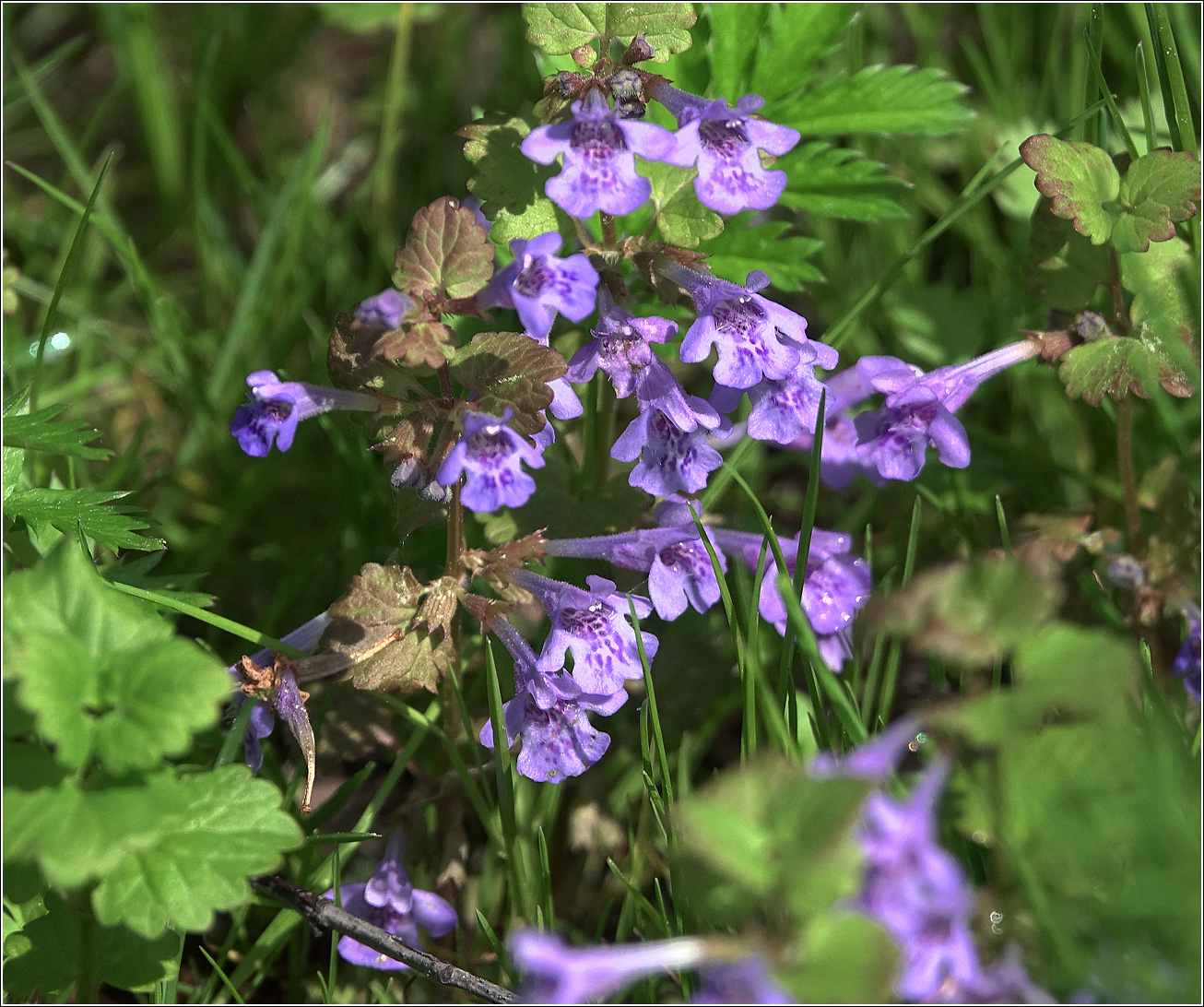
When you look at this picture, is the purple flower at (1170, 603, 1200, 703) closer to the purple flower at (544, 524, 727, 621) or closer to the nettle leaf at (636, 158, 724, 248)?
the purple flower at (544, 524, 727, 621)

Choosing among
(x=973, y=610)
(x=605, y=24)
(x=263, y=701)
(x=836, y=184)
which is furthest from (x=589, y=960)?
(x=836, y=184)

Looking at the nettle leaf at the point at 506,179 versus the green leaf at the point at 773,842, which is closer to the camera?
the green leaf at the point at 773,842

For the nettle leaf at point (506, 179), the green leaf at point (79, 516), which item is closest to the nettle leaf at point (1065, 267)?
the nettle leaf at point (506, 179)

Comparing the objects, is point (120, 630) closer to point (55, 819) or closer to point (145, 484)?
point (55, 819)

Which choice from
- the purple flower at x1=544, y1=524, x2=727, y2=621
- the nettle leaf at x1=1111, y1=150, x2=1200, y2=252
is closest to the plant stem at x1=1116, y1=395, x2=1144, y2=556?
the nettle leaf at x1=1111, y1=150, x2=1200, y2=252

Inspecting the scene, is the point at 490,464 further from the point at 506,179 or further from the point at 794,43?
the point at 794,43

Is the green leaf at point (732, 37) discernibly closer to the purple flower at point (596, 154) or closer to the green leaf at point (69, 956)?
the purple flower at point (596, 154)
